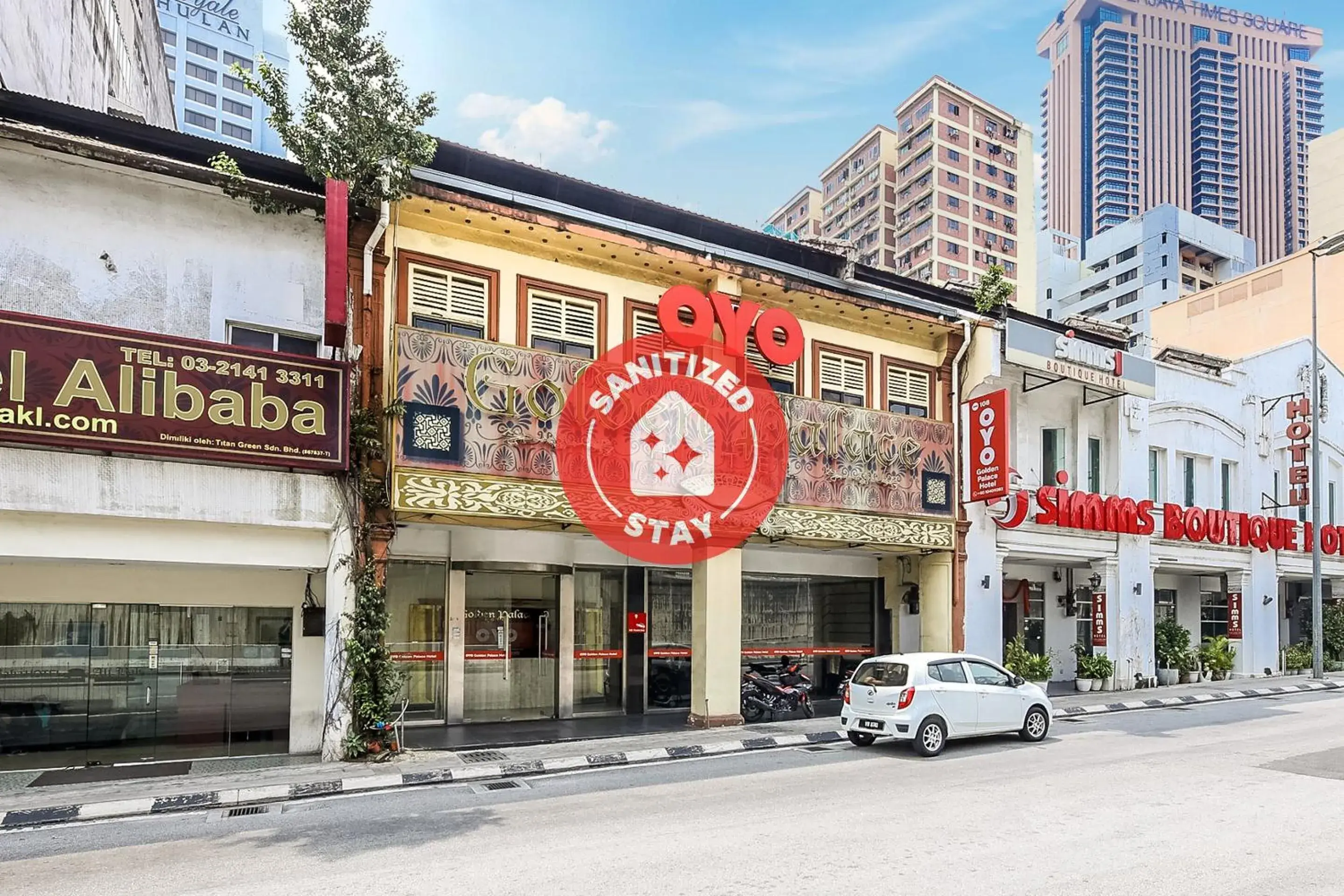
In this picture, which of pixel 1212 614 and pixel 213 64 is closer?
pixel 1212 614

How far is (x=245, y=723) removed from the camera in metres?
16.2

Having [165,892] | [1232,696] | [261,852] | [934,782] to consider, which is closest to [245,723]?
[261,852]

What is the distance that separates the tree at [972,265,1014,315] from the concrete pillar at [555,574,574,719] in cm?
1173

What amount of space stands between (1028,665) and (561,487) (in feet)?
41.5

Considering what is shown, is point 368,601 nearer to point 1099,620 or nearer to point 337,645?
point 337,645

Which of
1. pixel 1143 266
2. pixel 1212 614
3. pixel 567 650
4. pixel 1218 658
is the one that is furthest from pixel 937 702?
pixel 1143 266

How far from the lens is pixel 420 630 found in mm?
18594

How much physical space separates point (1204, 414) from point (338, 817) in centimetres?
2688

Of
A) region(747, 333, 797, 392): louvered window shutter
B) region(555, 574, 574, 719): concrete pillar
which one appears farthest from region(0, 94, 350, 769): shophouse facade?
region(747, 333, 797, 392): louvered window shutter

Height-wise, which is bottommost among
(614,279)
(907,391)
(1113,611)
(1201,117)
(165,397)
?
(1113,611)

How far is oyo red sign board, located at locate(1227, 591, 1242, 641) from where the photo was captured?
96.8 feet

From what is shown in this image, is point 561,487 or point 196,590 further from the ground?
point 561,487

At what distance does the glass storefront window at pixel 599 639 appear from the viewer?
802 inches

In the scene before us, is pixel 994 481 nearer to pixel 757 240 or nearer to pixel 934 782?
pixel 757 240
